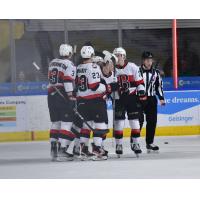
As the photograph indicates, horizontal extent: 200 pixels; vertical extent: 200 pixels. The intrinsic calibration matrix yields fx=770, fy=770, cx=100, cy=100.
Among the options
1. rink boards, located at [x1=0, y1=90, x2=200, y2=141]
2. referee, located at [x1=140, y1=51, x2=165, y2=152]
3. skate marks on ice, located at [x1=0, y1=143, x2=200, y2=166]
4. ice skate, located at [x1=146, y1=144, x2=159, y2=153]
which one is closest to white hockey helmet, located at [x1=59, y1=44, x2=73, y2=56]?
referee, located at [x1=140, y1=51, x2=165, y2=152]

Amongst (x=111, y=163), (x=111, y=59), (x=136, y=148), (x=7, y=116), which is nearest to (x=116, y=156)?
(x=136, y=148)

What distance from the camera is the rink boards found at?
10.7 metres

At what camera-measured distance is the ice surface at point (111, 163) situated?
27.4 ft

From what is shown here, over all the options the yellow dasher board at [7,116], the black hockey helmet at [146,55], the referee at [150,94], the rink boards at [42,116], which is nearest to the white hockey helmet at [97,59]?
the referee at [150,94]

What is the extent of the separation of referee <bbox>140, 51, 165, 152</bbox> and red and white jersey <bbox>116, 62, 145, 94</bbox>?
0.64 ft

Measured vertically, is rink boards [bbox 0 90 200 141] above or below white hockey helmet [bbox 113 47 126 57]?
below

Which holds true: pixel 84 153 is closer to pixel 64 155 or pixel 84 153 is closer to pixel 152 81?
pixel 64 155

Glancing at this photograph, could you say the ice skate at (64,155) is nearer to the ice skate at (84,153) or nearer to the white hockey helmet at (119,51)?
the ice skate at (84,153)

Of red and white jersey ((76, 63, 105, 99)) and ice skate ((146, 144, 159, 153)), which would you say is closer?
red and white jersey ((76, 63, 105, 99))

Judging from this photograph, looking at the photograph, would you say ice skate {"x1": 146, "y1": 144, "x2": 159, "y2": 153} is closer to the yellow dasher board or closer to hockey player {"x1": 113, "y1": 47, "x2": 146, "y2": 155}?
hockey player {"x1": 113, "y1": 47, "x2": 146, "y2": 155}

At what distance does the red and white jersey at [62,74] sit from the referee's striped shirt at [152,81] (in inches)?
36.9

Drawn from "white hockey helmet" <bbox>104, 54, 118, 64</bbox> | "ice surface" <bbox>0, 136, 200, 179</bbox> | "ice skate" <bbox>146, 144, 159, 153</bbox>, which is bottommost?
"ice surface" <bbox>0, 136, 200, 179</bbox>

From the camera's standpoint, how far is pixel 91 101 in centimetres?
922

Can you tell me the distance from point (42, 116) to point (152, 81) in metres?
1.70
